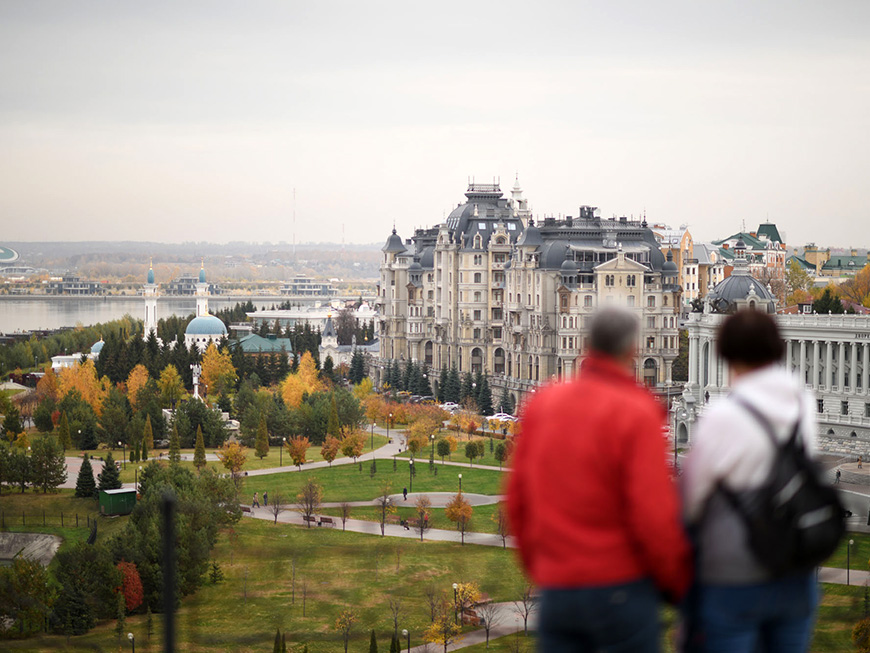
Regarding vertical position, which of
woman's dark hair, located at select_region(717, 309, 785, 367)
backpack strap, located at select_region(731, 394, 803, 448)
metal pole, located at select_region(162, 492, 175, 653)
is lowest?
metal pole, located at select_region(162, 492, 175, 653)

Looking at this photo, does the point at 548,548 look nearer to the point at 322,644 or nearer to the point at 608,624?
the point at 608,624

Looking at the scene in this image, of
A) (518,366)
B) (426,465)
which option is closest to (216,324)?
(518,366)

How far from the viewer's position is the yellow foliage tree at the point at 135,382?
6925 centimetres

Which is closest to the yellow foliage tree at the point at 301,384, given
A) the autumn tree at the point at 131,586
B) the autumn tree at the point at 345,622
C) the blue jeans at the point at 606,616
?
the autumn tree at the point at 131,586

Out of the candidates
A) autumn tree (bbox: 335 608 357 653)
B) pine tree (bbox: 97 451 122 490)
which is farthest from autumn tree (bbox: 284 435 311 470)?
autumn tree (bbox: 335 608 357 653)

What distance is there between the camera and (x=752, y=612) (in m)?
5.04

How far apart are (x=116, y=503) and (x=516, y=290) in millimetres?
38881

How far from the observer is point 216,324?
10662 centimetres

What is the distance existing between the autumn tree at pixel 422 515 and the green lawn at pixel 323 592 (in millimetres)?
1458

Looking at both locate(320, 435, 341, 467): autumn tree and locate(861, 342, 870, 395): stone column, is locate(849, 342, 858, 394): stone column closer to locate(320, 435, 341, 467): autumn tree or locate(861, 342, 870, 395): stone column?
locate(861, 342, 870, 395): stone column

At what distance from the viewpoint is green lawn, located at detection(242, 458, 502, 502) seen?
48219 millimetres

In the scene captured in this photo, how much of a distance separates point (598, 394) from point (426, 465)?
51304mm

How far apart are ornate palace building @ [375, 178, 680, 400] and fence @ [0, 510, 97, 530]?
102 feet

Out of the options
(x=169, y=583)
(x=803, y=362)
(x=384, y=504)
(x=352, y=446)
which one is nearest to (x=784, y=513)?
(x=169, y=583)
